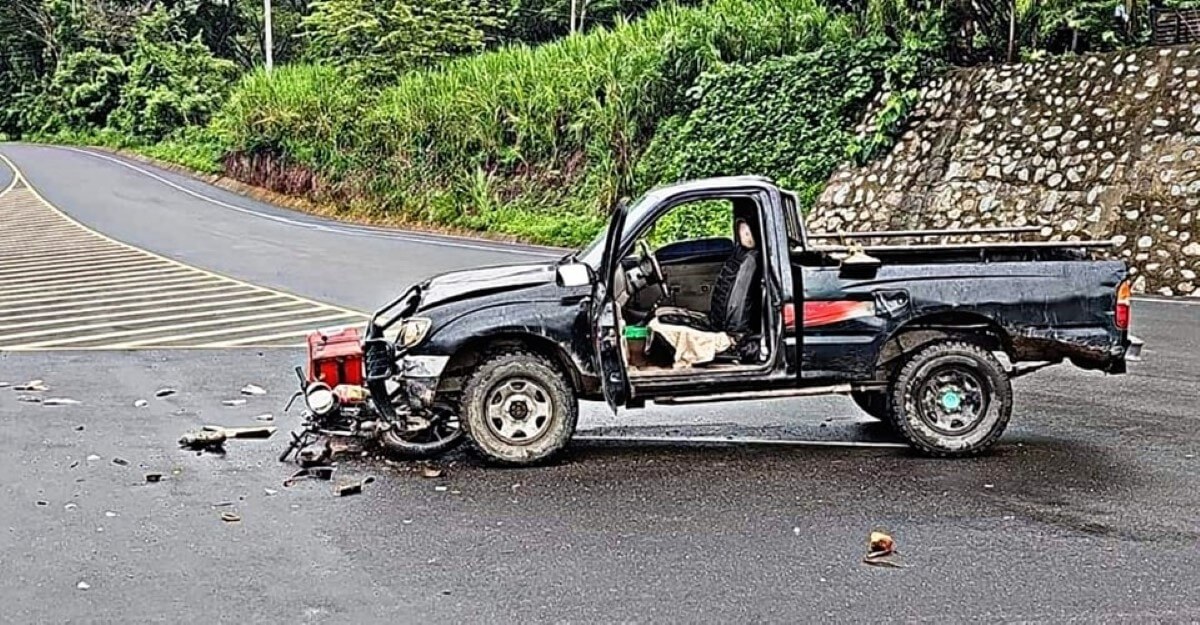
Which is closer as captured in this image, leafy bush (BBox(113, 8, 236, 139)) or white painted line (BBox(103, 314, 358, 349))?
white painted line (BBox(103, 314, 358, 349))

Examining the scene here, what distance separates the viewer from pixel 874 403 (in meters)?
8.21

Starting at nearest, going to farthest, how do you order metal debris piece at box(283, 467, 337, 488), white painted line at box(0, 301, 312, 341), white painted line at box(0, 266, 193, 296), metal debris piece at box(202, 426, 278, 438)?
metal debris piece at box(283, 467, 337, 488), metal debris piece at box(202, 426, 278, 438), white painted line at box(0, 301, 312, 341), white painted line at box(0, 266, 193, 296)

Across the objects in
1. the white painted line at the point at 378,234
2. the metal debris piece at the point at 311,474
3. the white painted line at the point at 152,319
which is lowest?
the white painted line at the point at 378,234

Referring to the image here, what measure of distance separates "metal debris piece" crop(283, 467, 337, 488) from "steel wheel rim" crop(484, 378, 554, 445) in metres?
0.98

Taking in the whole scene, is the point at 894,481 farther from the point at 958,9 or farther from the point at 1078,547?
the point at 958,9

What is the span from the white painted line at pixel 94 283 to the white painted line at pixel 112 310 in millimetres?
1910

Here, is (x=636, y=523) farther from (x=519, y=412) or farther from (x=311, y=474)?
(x=311, y=474)

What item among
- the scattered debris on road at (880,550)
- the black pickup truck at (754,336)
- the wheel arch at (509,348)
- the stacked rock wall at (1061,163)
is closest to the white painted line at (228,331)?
the black pickup truck at (754,336)

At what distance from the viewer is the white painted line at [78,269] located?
736 inches

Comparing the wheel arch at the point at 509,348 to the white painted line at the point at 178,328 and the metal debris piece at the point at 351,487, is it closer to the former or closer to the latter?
the metal debris piece at the point at 351,487

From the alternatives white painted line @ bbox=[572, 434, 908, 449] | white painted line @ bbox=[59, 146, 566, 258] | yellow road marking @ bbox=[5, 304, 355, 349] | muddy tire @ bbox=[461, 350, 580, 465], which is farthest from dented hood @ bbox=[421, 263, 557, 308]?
white painted line @ bbox=[59, 146, 566, 258]

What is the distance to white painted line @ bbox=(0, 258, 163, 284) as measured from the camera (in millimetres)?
18688

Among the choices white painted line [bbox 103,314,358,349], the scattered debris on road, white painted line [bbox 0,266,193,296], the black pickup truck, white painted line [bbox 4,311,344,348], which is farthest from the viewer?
white painted line [bbox 0,266,193,296]

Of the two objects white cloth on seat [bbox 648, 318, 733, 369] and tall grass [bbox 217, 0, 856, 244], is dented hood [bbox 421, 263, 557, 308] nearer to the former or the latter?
white cloth on seat [bbox 648, 318, 733, 369]
